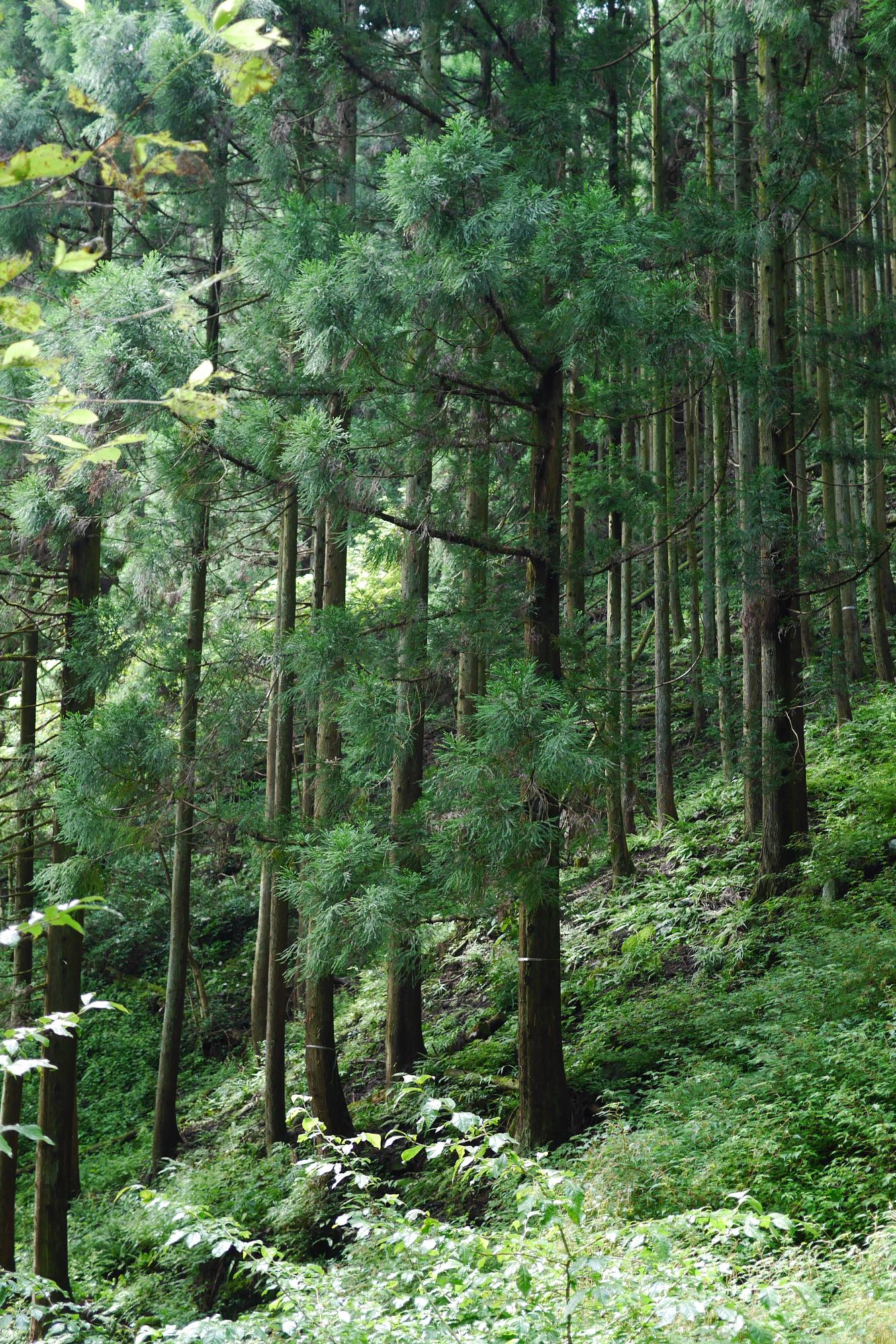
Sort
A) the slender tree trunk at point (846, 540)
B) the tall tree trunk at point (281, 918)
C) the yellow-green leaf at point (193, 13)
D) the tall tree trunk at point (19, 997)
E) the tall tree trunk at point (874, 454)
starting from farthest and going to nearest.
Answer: the slender tree trunk at point (846, 540) < the tall tree trunk at point (874, 454) < the tall tree trunk at point (281, 918) < the tall tree trunk at point (19, 997) < the yellow-green leaf at point (193, 13)

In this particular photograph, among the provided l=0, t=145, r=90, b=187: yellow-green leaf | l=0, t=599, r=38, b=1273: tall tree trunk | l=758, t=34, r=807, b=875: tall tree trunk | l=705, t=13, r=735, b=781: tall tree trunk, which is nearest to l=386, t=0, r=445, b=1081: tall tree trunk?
l=705, t=13, r=735, b=781: tall tree trunk

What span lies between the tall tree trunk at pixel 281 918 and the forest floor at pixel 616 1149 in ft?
1.30

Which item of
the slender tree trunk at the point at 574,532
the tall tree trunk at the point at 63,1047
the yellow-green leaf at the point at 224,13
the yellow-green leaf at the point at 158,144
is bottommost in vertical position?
the tall tree trunk at the point at 63,1047

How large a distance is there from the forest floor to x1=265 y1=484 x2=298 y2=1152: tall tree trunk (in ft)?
1.30

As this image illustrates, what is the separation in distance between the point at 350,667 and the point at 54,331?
361 cm

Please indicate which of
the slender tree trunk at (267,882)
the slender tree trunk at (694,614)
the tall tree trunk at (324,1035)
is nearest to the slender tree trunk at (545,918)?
the tall tree trunk at (324,1035)

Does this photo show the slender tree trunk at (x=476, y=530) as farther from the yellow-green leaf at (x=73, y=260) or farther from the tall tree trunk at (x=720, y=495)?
the yellow-green leaf at (x=73, y=260)

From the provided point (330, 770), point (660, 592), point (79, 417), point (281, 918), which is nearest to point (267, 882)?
point (281, 918)

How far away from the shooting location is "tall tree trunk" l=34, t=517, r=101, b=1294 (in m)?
8.48

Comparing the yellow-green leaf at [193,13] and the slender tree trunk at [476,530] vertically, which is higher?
the slender tree trunk at [476,530]

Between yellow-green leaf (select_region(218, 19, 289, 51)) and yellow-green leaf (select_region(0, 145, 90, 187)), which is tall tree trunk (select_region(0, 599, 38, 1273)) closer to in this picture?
yellow-green leaf (select_region(0, 145, 90, 187))

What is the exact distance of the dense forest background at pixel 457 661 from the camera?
6.23 meters

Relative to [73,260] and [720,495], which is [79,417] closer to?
[73,260]

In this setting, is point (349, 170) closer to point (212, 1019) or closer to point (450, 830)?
point (450, 830)
